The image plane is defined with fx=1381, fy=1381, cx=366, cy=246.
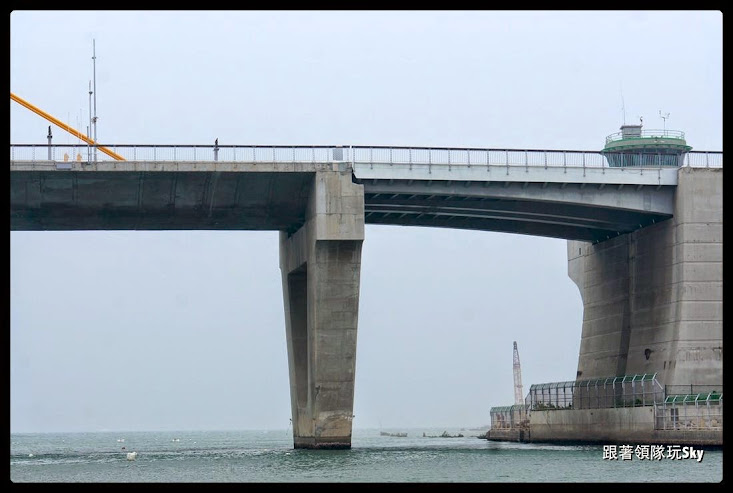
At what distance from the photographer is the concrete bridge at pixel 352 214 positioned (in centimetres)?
7625

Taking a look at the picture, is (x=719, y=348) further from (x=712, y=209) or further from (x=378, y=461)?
(x=378, y=461)

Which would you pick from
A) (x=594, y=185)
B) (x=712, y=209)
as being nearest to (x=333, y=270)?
(x=594, y=185)

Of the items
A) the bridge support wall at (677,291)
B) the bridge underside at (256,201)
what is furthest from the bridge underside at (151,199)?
the bridge support wall at (677,291)

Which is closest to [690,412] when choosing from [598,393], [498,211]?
[598,393]

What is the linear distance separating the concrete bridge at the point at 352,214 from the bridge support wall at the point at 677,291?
0.08m

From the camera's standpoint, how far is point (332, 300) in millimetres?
77250

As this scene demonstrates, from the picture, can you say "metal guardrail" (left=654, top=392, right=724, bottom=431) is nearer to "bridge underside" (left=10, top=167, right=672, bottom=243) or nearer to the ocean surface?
the ocean surface

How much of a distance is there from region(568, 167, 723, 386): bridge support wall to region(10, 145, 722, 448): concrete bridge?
0.27ft

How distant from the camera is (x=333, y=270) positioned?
7719cm

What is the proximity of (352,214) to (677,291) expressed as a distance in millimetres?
20238

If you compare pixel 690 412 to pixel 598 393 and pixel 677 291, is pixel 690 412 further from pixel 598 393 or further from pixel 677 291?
pixel 598 393

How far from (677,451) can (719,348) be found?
10341 millimetres

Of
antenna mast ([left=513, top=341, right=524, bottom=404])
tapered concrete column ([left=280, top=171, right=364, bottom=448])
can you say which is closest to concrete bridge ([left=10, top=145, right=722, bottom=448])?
tapered concrete column ([left=280, top=171, right=364, bottom=448])

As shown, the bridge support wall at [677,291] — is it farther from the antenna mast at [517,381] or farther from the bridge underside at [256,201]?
the antenna mast at [517,381]
